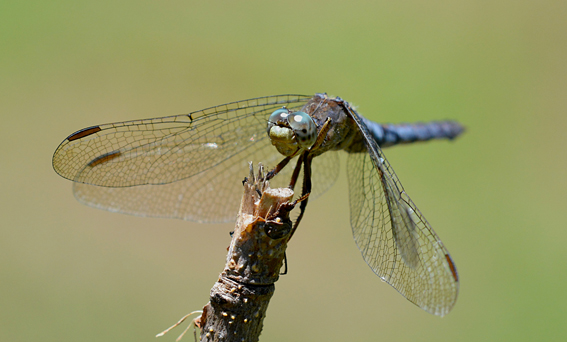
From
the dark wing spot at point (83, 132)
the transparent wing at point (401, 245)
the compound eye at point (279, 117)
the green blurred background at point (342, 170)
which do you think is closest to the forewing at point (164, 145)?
the dark wing spot at point (83, 132)

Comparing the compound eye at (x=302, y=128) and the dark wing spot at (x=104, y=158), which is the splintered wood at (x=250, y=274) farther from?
the dark wing spot at (x=104, y=158)

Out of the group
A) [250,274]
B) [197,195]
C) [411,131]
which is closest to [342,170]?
[411,131]

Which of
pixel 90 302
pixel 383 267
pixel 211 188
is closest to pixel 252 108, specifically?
pixel 211 188

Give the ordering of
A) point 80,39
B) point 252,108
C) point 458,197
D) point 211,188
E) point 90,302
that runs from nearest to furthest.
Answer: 1. point 252,108
2. point 211,188
3. point 90,302
4. point 458,197
5. point 80,39

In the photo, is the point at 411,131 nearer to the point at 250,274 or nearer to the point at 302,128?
the point at 302,128

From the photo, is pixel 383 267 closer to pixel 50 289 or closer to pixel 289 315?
pixel 289 315

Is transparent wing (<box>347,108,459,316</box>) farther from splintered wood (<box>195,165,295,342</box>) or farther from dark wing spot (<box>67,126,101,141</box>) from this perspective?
dark wing spot (<box>67,126,101,141</box>)

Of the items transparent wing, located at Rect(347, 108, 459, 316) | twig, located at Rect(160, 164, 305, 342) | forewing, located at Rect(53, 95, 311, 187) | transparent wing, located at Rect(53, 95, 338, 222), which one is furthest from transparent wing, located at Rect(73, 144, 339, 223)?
twig, located at Rect(160, 164, 305, 342)
